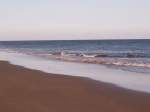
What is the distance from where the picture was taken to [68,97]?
→ 916cm

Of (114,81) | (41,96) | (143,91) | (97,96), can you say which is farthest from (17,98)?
(114,81)

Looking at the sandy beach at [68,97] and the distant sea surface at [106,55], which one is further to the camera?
the distant sea surface at [106,55]

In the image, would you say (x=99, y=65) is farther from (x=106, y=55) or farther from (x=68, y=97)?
(x=106, y=55)

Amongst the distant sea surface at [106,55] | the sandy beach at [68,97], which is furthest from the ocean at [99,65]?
the sandy beach at [68,97]

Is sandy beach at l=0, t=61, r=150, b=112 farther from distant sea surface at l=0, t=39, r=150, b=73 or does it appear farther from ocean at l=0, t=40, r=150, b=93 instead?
distant sea surface at l=0, t=39, r=150, b=73

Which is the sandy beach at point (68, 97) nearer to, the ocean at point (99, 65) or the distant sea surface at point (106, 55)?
the ocean at point (99, 65)

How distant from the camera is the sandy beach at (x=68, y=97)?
7830 mm

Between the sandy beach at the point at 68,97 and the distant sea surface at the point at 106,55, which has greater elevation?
the sandy beach at the point at 68,97

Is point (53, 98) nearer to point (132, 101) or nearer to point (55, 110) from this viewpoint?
point (55, 110)

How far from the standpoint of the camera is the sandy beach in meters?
7.83

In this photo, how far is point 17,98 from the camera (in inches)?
349

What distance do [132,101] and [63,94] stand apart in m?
1.92

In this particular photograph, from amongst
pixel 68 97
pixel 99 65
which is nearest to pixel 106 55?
pixel 99 65

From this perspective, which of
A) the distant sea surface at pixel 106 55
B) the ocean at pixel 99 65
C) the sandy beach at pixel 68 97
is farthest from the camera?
the distant sea surface at pixel 106 55
